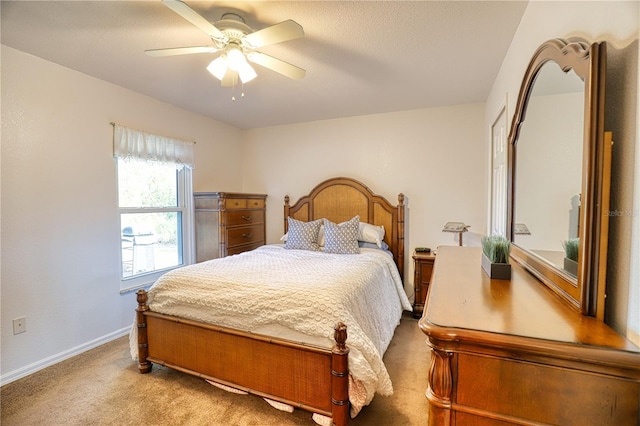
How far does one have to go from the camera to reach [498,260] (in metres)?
1.26

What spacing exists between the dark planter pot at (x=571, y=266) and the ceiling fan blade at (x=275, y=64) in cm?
182

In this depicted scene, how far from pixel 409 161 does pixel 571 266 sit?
2886 millimetres

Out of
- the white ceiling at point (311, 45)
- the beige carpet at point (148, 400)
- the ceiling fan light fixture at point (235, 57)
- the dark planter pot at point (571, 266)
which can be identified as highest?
the white ceiling at point (311, 45)

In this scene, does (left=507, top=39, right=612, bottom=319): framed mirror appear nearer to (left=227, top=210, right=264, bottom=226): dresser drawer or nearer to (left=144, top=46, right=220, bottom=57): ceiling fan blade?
(left=144, top=46, right=220, bottom=57): ceiling fan blade

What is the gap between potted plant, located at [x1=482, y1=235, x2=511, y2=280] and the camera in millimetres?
1221

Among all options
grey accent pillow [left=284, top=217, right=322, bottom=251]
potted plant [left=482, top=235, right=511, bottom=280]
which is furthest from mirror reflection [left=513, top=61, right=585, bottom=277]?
grey accent pillow [left=284, top=217, right=322, bottom=251]

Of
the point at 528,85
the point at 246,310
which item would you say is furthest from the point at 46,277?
the point at 528,85

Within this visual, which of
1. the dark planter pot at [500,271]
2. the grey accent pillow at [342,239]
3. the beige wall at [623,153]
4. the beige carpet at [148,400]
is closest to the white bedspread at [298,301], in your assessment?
the beige carpet at [148,400]

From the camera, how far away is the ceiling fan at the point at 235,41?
1562 mm

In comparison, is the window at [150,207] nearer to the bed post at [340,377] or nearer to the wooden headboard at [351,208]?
the wooden headboard at [351,208]

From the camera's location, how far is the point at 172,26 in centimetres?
185

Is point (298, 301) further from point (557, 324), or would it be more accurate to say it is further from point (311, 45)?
point (311, 45)

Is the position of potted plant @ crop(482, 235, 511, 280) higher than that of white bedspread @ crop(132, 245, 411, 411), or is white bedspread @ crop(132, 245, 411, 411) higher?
potted plant @ crop(482, 235, 511, 280)

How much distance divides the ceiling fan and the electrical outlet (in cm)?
225
